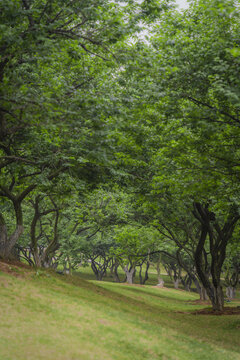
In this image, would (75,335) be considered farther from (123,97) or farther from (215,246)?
(215,246)

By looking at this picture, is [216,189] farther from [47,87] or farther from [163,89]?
[47,87]

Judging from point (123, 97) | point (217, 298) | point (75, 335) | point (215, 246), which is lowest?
point (217, 298)

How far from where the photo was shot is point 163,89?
13.0 meters

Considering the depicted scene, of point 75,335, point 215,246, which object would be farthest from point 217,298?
point 75,335

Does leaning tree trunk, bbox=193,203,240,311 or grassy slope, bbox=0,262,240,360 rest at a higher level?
leaning tree trunk, bbox=193,203,240,311

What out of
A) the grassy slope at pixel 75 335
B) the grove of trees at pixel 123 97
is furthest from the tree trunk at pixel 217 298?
the grassy slope at pixel 75 335

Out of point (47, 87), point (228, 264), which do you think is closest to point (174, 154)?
point (47, 87)

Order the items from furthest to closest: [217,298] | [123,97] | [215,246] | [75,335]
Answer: [217,298] < [215,246] < [123,97] < [75,335]

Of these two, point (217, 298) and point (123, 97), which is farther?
point (217, 298)

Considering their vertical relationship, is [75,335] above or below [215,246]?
below

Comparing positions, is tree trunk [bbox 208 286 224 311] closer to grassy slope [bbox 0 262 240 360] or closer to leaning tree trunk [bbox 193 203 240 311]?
leaning tree trunk [bbox 193 203 240 311]

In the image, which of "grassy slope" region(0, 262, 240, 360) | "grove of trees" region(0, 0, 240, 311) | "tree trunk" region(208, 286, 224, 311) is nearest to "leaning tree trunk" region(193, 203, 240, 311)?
"tree trunk" region(208, 286, 224, 311)

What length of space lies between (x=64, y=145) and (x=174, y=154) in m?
4.98

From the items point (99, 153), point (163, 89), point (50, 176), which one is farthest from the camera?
point (50, 176)
